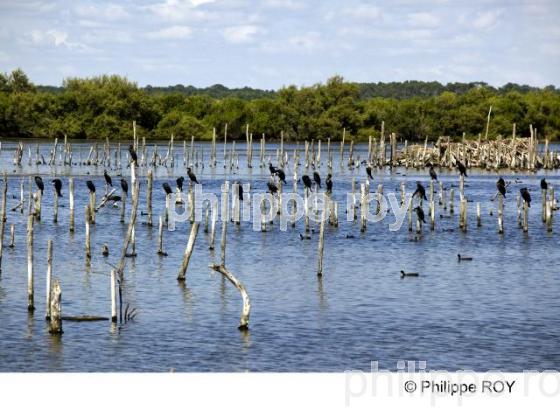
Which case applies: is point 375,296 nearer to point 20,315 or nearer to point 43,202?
point 20,315

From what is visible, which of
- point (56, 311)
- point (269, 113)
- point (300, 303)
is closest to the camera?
point (56, 311)

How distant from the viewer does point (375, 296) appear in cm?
2827

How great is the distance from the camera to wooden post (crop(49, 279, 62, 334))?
21656 millimetres

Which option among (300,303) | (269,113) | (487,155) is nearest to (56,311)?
(300,303)

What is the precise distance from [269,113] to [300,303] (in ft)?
390

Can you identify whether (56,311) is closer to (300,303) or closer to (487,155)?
(300,303)

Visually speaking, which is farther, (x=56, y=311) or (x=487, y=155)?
(x=487, y=155)

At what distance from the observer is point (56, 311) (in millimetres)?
22203

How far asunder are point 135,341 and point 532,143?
60.3m

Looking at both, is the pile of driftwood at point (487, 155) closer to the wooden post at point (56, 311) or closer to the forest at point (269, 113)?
the forest at point (269, 113)

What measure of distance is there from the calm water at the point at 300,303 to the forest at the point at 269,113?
87.9m

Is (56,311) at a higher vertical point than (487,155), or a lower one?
lower

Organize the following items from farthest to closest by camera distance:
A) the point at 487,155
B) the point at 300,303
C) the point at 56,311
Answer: the point at 487,155
the point at 300,303
the point at 56,311
